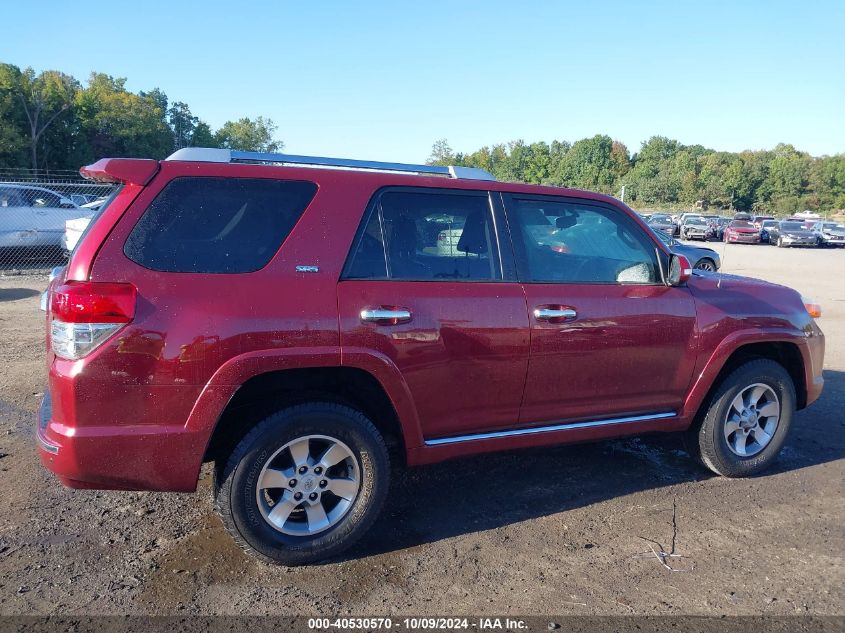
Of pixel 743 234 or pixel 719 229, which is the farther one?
pixel 719 229

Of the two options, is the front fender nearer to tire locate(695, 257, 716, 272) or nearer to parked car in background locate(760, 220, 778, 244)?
tire locate(695, 257, 716, 272)

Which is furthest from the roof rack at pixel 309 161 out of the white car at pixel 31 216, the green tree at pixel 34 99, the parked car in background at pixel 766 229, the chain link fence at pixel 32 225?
the green tree at pixel 34 99

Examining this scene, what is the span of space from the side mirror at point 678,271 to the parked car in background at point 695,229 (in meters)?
37.2

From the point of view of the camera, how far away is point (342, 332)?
3.20m

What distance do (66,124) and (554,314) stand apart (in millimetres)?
58091

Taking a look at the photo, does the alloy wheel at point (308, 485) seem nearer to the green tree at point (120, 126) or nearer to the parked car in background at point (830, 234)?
the parked car in background at point (830, 234)

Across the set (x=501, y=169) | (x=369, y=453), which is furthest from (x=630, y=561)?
(x=501, y=169)

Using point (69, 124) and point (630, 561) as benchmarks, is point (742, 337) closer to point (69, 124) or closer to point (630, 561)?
point (630, 561)

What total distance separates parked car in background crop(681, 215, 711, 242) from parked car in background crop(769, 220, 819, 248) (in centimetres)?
410

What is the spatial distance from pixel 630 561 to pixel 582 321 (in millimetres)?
1320

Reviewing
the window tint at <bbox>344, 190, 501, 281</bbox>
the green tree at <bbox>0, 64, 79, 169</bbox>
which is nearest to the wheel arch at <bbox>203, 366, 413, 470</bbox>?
the window tint at <bbox>344, 190, 501, 281</bbox>

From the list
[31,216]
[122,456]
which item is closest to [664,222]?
[31,216]

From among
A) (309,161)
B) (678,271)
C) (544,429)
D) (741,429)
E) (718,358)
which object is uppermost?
(309,161)

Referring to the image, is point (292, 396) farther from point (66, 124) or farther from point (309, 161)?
point (66, 124)
